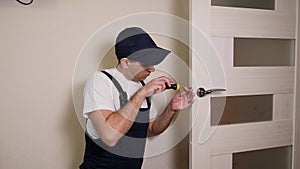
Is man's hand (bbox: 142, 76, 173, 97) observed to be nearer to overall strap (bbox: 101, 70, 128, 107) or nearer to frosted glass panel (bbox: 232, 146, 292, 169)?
overall strap (bbox: 101, 70, 128, 107)

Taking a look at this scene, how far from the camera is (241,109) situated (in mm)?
1581

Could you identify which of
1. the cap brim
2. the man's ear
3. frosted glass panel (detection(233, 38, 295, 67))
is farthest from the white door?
the man's ear

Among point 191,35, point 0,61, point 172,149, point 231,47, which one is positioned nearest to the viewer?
point 0,61

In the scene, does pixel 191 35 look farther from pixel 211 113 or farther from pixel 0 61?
pixel 0 61

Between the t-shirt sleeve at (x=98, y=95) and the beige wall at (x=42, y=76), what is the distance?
0.35 m

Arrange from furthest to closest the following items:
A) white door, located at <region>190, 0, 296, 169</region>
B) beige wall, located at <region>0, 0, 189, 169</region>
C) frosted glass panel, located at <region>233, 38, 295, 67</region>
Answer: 1. frosted glass panel, located at <region>233, 38, 295, 67</region>
2. white door, located at <region>190, 0, 296, 169</region>
3. beige wall, located at <region>0, 0, 189, 169</region>

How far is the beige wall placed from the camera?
124 centimetres

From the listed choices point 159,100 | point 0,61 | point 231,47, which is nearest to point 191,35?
point 231,47

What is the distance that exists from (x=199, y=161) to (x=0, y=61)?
3.58 ft

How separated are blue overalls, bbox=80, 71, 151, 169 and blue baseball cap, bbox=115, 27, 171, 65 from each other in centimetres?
12

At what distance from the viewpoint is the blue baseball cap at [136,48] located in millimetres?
1078

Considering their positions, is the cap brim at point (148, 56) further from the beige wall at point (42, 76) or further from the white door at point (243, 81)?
the beige wall at point (42, 76)

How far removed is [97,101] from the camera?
1.02 metres

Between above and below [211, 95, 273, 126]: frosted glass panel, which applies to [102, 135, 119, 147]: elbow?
below
